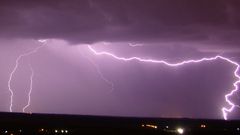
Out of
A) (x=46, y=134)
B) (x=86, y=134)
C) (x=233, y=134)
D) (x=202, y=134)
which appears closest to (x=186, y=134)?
(x=202, y=134)

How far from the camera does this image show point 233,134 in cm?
9225

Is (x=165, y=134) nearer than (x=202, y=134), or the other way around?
(x=165, y=134)

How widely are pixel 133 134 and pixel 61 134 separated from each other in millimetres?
10322

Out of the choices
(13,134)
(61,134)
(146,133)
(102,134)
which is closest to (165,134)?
(146,133)

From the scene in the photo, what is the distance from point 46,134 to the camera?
269 feet

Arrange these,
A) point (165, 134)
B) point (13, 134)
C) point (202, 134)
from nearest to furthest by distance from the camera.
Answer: point (13, 134) < point (165, 134) < point (202, 134)

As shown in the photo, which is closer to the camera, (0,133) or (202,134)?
(0,133)

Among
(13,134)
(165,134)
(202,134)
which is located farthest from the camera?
(202,134)

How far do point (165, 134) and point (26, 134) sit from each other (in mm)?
19641

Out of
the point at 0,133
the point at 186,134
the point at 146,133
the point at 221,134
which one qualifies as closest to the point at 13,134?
the point at 0,133

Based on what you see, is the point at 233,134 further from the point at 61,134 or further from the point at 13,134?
the point at 13,134

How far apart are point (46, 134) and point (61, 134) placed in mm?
2426

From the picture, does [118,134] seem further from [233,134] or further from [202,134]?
[233,134]

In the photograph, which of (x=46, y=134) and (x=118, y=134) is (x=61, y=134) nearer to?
(x=46, y=134)
